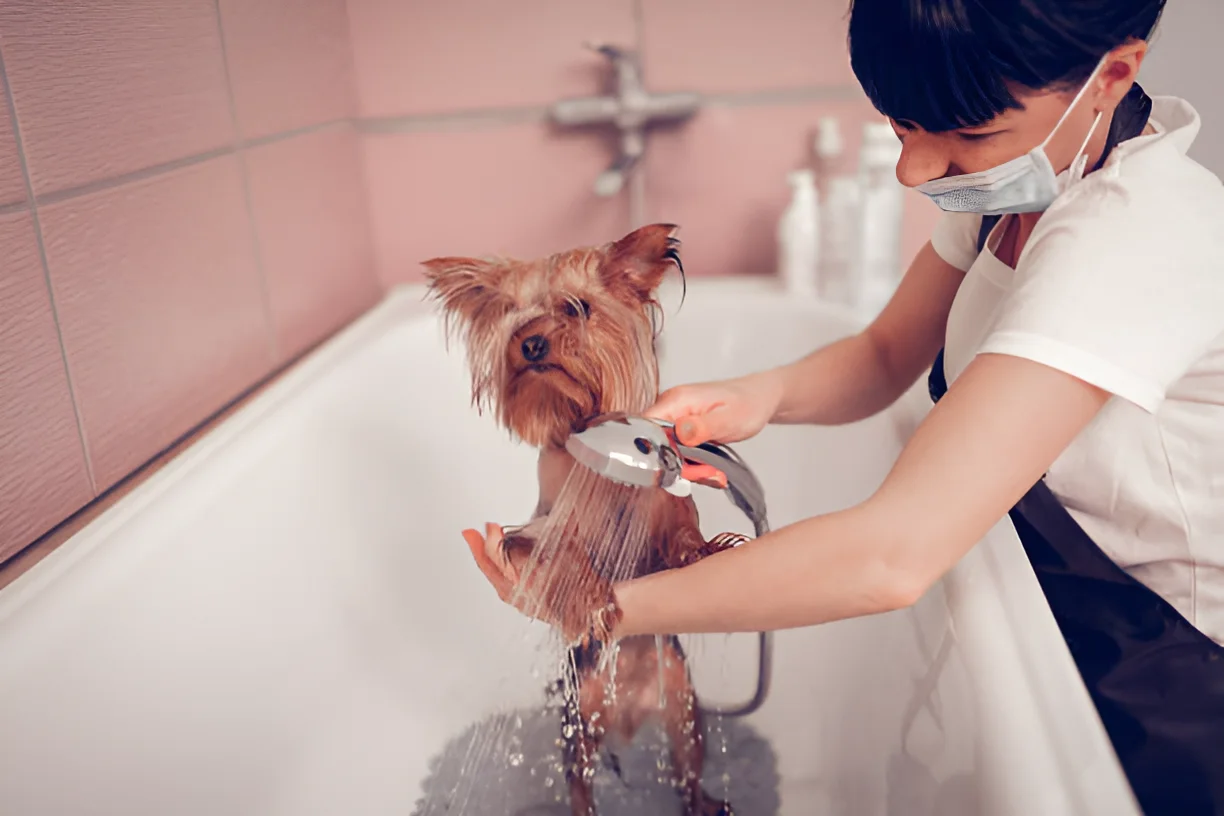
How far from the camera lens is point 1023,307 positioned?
73 centimetres

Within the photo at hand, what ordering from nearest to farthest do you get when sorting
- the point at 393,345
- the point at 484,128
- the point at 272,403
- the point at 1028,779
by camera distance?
the point at 1028,779
the point at 272,403
the point at 393,345
the point at 484,128

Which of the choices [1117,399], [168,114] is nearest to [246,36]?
[168,114]

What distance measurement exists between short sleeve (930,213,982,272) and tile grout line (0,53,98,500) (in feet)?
3.45

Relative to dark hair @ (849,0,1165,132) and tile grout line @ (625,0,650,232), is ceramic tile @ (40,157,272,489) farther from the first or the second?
dark hair @ (849,0,1165,132)

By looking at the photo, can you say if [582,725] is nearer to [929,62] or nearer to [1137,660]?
[1137,660]

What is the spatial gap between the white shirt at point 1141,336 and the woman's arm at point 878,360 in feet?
0.51

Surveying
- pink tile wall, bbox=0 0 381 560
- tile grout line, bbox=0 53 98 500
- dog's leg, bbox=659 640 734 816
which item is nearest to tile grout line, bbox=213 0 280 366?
pink tile wall, bbox=0 0 381 560

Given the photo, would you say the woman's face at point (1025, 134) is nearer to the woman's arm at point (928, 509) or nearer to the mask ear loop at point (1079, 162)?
the mask ear loop at point (1079, 162)

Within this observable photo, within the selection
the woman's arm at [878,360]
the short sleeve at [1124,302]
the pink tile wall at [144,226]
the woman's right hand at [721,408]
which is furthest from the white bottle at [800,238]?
the short sleeve at [1124,302]

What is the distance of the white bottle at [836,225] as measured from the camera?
1879 mm

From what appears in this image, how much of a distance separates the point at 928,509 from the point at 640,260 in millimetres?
343

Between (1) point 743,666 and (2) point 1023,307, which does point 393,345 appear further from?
(2) point 1023,307

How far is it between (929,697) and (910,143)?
504mm

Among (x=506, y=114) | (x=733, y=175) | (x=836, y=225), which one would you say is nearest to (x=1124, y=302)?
(x=836, y=225)
